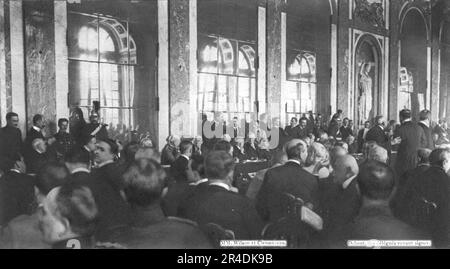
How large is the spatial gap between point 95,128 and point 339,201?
3.01 metres

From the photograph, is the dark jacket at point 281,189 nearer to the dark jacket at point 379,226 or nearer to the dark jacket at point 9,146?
the dark jacket at point 379,226

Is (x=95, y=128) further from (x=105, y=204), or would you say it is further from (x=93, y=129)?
(x=105, y=204)

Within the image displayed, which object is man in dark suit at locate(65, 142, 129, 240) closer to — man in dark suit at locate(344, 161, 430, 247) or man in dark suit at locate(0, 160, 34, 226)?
man in dark suit at locate(0, 160, 34, 226)

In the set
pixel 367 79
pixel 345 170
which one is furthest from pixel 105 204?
pixel 367 79

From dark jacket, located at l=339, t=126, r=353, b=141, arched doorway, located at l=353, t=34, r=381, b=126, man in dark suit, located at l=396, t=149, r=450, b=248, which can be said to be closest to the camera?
man in dark suit, located at l=396, t=149, r=450, b=248

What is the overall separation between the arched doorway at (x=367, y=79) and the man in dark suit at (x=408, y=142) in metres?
2.32

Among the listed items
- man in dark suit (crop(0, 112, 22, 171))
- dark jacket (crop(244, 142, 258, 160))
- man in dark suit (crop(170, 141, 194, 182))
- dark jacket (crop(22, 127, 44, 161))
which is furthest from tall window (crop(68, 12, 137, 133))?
dark jacket (crop(244, 142, 258, 160))

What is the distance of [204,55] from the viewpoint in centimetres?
670

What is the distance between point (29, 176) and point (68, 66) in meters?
1.82

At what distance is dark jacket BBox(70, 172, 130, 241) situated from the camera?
3.09m

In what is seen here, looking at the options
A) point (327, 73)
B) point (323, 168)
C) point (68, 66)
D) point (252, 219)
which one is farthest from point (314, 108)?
point (252, 219)

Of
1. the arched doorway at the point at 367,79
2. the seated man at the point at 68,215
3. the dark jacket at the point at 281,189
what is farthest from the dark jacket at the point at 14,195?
the arched doorway at the point at 367,79

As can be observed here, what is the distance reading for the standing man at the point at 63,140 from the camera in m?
4.74

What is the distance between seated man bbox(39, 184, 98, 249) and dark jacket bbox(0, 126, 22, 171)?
1546 mm
